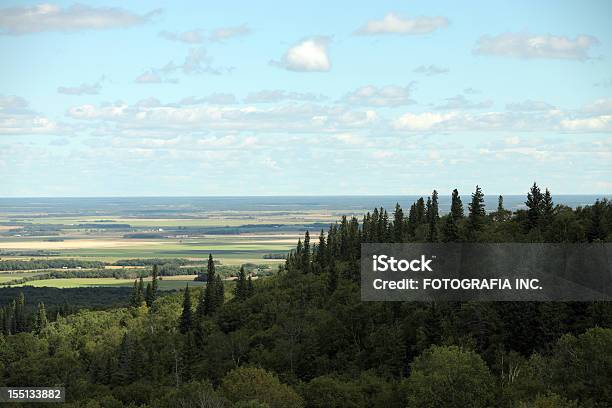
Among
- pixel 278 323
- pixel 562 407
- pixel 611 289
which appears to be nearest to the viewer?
pixel 562 407

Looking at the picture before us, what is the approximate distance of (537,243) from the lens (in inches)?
5832

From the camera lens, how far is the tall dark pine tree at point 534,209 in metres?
176

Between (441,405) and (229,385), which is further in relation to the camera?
(229,385)

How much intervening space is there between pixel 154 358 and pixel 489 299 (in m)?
83.1

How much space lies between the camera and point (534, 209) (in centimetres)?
17762

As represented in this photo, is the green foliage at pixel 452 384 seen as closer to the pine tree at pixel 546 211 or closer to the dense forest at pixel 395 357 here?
the dense forest at pixel 395 357

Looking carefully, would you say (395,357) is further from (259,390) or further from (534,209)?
(534,209)

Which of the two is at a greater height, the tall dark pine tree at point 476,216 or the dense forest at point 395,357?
the tall dark pine tree at point 476,216

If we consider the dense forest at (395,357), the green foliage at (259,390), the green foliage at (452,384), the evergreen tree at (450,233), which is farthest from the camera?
the evergreen tree at (450,233)

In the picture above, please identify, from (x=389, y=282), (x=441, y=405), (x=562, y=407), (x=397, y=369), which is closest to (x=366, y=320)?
(x=389, y=282)

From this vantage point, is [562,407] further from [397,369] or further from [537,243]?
[537,243]

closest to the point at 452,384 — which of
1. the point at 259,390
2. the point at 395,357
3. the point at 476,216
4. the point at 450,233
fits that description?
the point at 259,390

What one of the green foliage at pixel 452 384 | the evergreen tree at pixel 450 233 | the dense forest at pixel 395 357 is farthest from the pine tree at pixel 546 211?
the green foliage at pixel 452 384

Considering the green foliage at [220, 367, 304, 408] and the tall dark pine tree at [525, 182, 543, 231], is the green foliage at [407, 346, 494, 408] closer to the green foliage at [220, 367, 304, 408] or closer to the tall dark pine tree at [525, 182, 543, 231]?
the green foliage at [220, 367, 304, 408]
